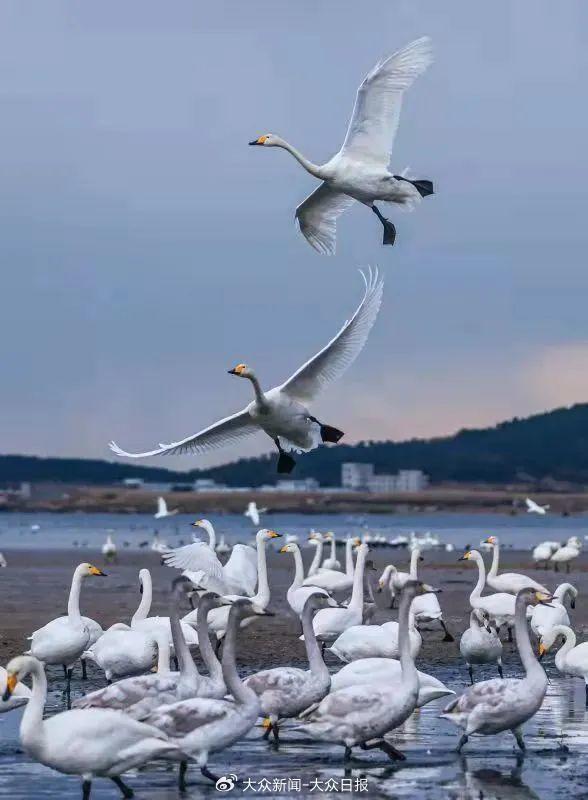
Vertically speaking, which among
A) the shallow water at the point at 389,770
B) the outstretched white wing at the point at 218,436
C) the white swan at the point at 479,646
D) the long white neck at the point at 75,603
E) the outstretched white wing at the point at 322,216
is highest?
the outstretched white wing at the point at 322,216

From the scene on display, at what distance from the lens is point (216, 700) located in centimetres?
1159

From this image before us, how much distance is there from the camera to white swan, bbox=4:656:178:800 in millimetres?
10406

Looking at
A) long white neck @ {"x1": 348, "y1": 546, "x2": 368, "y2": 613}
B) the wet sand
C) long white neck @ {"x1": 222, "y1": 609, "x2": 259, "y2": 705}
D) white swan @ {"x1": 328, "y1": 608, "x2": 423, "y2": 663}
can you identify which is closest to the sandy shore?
the wet sand

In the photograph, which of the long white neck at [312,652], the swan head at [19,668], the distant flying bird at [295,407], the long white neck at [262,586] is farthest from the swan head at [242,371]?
the swan head at [19,668]

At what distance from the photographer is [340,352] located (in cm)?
1800

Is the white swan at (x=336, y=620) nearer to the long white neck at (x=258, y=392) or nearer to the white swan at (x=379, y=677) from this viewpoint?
the long white neck at (x=258, y=392)

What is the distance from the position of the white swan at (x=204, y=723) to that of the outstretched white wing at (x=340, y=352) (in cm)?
665

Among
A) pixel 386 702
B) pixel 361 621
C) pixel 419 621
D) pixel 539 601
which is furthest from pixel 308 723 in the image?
pixel 419 621

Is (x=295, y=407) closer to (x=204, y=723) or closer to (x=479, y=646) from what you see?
(x=479, y=646)

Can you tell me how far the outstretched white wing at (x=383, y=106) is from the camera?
17109mm

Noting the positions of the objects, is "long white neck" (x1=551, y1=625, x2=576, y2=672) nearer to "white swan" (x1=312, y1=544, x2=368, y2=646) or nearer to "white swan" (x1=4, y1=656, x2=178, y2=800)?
"white swan" (x1=312, y1=544, x2=368, y2=646)

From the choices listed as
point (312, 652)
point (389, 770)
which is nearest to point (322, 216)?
point (312, 652)

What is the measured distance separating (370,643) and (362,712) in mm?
4007

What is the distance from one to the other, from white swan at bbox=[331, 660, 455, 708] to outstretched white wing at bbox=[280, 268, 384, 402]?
15.7ft
